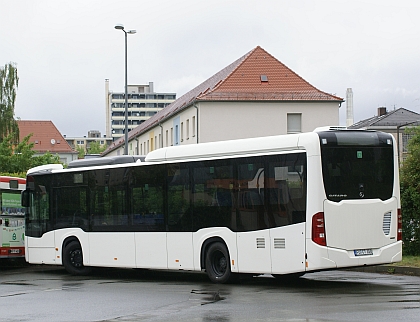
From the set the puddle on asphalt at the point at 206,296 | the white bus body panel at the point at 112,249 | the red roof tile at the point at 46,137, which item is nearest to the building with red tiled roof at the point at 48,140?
the red roof tile at the point at 46,137

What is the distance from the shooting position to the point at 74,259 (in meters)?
20.8

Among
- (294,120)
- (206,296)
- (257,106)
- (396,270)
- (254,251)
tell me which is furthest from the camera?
(294,120)

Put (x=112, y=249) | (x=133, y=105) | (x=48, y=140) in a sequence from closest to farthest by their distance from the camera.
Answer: (x=112, y=249), (x=48, y=140), (x=133, y=105)

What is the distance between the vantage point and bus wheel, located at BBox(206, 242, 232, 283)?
1662 cm

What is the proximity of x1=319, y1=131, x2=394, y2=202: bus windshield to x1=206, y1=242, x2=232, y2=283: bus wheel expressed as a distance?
113 inches

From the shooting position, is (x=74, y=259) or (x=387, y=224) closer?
(x=387, y=224)

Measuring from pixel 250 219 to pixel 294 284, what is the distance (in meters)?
1.66

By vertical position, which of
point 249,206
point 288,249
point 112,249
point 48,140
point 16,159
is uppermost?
point 48,140

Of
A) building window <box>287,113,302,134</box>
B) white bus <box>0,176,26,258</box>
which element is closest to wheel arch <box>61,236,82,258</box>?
white bus <box>0,176,26,258</box>

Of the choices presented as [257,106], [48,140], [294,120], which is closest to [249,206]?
[257,106]

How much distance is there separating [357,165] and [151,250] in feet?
17.4

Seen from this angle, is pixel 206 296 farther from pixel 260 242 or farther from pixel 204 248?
pixel 204 248

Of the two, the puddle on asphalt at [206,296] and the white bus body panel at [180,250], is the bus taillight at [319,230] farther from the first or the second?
the white bus body panel at [180,250]

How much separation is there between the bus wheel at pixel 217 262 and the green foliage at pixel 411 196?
19.6ft
